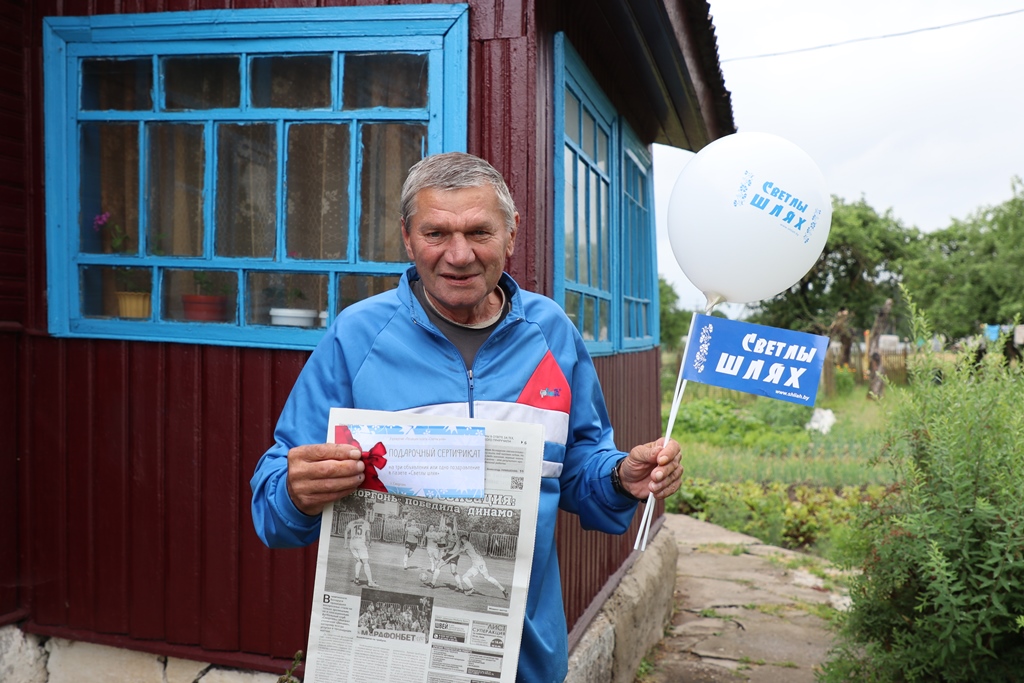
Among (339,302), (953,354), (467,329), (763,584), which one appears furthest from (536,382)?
(763,584)

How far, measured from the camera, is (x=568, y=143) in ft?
12.1

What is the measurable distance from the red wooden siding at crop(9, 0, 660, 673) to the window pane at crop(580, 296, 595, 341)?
77cm

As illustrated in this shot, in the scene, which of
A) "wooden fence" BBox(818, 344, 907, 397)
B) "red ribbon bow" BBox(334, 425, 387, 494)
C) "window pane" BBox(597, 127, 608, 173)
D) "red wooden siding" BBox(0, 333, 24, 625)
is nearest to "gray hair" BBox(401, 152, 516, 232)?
"red ribbon bow" BBox(334, 425, 387, 494)

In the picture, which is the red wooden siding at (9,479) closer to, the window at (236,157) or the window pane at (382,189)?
the window at (236,157)

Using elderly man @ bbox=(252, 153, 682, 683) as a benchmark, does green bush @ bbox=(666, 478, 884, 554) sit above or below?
below

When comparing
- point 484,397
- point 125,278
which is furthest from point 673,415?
point 125,278

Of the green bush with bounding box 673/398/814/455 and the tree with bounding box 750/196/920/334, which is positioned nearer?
the green bush with bounding box 673/398/814/455

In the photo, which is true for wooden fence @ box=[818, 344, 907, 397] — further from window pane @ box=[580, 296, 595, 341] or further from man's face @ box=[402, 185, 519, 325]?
man's face @ box=[402, 185, 519, 325]

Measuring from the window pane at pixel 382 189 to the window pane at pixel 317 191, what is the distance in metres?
0.08

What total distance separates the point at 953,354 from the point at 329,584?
3811 mm

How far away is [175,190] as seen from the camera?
340 cm

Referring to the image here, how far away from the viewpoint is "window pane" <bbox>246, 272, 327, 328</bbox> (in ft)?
10.8

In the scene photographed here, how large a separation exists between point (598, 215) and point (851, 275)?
1314 inches

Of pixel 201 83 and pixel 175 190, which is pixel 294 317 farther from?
pixel 201 83
